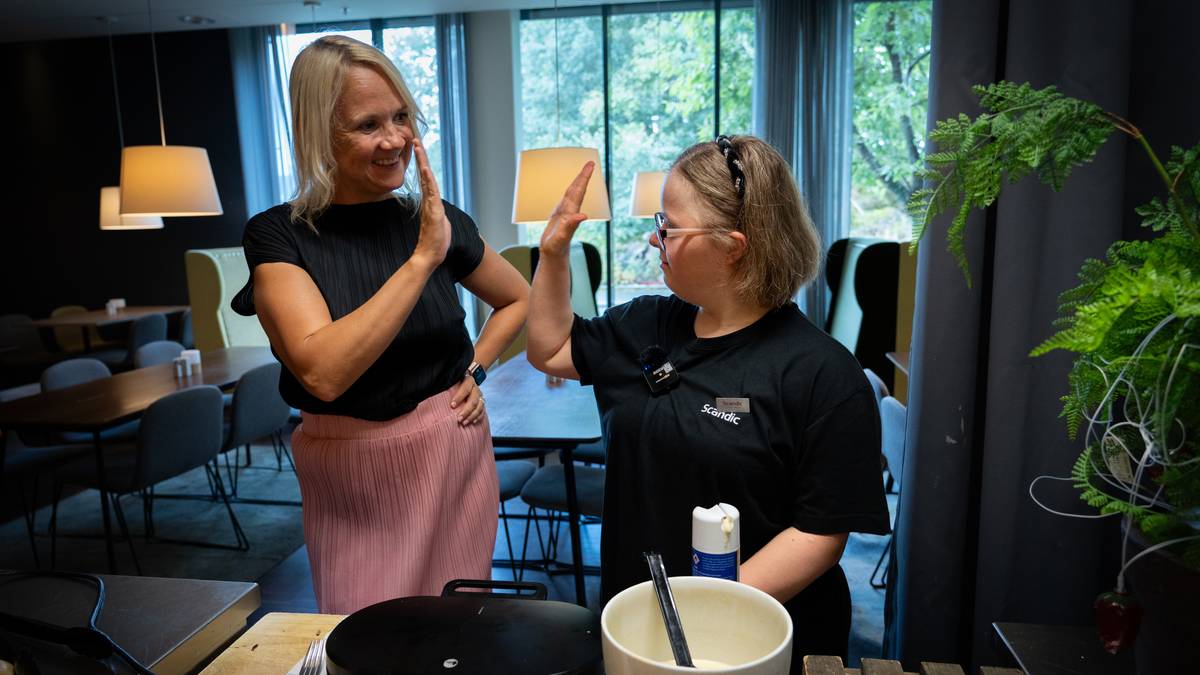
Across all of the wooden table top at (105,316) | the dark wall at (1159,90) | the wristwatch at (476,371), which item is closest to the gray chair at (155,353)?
the wooden table top at (105,316)

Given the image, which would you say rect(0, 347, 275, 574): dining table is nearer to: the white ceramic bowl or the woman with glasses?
the woman with glasses

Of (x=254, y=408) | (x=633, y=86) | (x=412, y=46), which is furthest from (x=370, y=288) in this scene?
(x=412, y=46)

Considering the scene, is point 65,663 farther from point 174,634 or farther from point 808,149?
point 808,149

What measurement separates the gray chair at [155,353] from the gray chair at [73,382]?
37cm

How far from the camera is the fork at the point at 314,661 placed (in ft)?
2.42

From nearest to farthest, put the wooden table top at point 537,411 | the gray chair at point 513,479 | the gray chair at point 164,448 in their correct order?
the wooden table top at point 537,411
the gray chair at point 513,479
the gray chair at point 164,448

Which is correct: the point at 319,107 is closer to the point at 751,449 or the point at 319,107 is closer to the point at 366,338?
the point at 366,338

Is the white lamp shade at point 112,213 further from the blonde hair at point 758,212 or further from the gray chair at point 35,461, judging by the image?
the blonde hair at point 758,212

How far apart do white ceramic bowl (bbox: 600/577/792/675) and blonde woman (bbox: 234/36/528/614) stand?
67cm

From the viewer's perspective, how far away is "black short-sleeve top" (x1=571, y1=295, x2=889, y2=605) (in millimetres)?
1046

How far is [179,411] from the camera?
120 inches

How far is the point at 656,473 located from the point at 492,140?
19.9ft

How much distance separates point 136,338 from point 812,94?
5.75 m

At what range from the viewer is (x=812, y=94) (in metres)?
6.08
